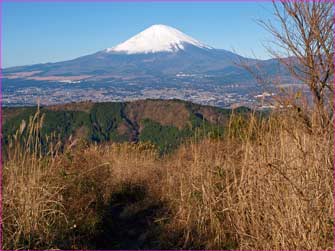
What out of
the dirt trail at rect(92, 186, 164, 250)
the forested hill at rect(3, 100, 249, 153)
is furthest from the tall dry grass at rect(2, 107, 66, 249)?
the forested hill at rect(3, 100, 249, 153)

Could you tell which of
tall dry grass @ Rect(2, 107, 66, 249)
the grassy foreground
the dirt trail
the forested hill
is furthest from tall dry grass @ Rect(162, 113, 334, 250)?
the forested hill

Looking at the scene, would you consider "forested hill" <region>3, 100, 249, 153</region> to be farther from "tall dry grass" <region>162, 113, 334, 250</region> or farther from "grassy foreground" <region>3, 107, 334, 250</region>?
"tall dry grass" <region>162, 113, 334, 250</region>

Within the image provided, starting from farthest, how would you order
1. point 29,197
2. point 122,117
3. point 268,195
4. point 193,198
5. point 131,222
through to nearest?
point 122,117 → point 131,222 → point 193,198 → point 29,197 → point 268,195

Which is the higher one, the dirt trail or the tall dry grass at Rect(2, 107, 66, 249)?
the tall dry grass at Rect(2, 107, 66, 249)

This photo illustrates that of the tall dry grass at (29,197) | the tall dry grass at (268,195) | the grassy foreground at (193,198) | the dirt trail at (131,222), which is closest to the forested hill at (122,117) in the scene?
the dirt trail at (131,222)

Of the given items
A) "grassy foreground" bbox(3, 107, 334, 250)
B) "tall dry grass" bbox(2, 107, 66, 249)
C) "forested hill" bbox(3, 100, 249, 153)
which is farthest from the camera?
"forested hill" bbox(3, 100, 249, 153)

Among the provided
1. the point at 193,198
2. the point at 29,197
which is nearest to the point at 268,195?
the point at 193,198

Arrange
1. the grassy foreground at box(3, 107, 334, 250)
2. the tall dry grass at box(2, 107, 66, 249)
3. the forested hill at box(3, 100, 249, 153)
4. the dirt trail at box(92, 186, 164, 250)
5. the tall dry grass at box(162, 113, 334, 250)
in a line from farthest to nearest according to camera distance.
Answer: the forested hill at box(3, 100, 249, 153), the dirt trail at box(92, 186, 164, 250), the tall dry grass at box(2, 107, 66, 249), the grassy foreground at box(3, 107, 334, 250), the tall dry grass at box(162, 113, 334, 250)

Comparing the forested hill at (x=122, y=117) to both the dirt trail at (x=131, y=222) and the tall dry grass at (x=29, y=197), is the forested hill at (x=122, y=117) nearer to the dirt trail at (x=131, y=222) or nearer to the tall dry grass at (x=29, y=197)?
the dirt trail at (x=131, y=222)

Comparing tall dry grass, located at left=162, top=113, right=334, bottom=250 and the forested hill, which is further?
the forested hill

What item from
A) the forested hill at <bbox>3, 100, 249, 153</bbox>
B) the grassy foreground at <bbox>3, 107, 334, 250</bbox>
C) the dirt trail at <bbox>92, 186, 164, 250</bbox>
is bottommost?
the forested hill at <bbox>3, 100, 249, 153</bbox>

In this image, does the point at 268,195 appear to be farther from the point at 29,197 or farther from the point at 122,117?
the point at 122,117
